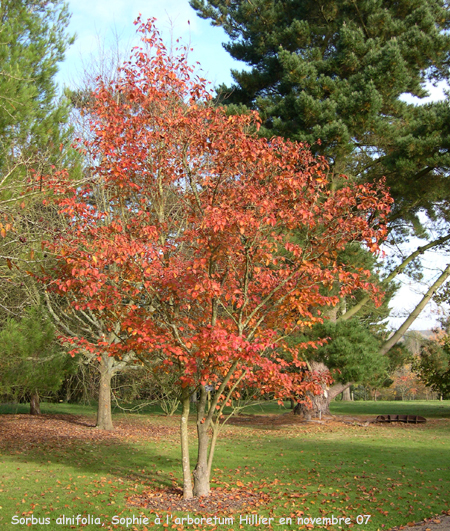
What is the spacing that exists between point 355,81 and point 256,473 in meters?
10.3

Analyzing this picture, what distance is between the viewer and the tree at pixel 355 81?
13.0 metres

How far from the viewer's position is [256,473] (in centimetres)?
834

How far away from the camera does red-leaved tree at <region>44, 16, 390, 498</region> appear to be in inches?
226

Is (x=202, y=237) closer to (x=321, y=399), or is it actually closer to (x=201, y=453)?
(x=201, y=453)

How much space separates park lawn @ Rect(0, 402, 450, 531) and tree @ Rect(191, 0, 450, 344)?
6059mm

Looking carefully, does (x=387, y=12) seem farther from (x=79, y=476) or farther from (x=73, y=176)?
(x=79, y=476)

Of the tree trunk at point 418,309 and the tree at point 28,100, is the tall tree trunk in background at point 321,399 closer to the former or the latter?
the tree trunk at point 418,309

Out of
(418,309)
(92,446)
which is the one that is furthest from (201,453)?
(418,309)

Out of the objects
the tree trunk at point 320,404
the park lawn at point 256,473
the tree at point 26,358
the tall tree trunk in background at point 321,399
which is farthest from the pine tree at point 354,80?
the tree at point 26,358

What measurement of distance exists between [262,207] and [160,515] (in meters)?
3.78

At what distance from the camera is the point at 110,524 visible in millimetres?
5520

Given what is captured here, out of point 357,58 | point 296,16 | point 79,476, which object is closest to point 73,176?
point 79,476

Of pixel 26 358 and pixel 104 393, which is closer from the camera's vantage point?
pixel 26 358

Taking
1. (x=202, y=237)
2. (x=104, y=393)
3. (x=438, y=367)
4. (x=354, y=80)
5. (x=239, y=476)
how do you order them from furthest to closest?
(x=438, y=367)
(x=104, y=393)
(x=354, y=80)
(x=239, y=476)
(x=202, y=237)
